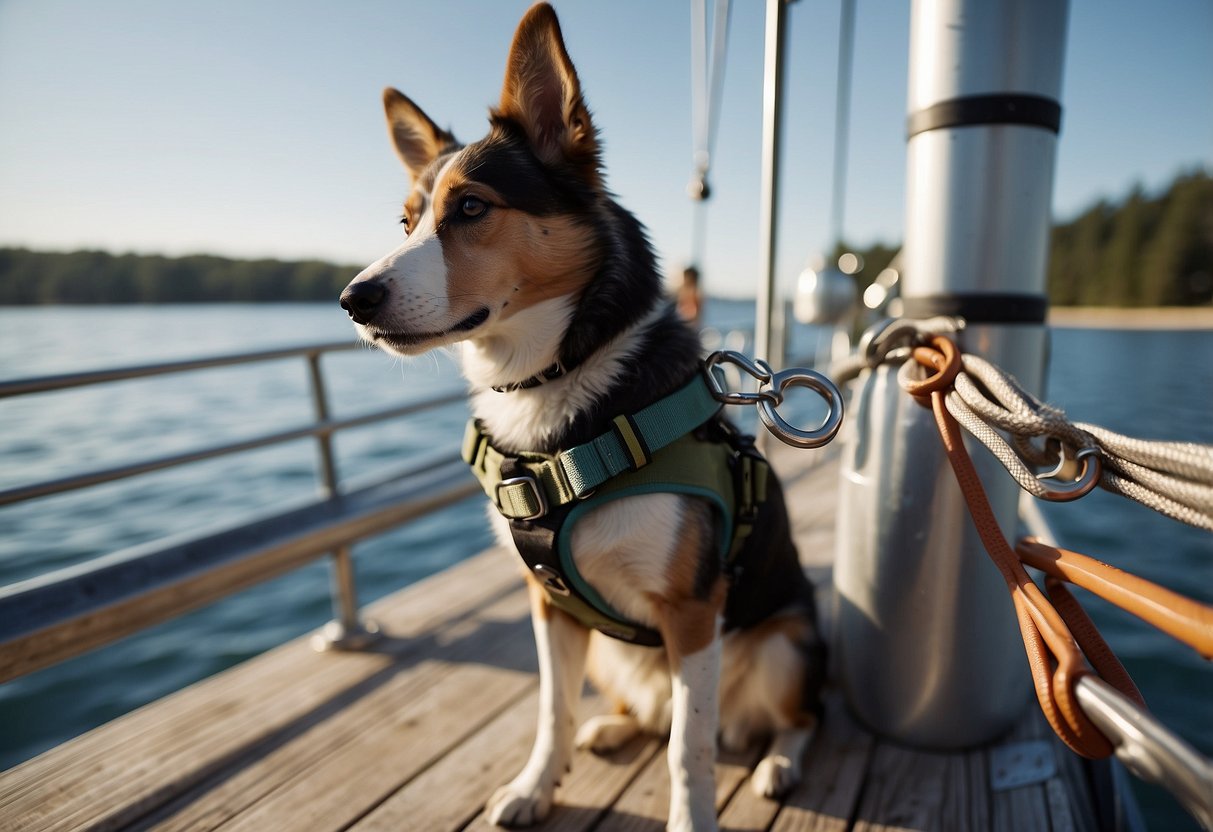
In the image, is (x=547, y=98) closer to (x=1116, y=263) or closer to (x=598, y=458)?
(x=598, y=458)

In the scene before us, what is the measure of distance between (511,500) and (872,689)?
1182 mm

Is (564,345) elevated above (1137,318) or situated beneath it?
situated beneath

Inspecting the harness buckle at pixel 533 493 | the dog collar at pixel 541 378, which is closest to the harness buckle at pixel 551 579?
the harness buckle at pixel 533 493

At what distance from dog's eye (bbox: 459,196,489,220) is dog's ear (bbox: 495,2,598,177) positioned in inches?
8.6

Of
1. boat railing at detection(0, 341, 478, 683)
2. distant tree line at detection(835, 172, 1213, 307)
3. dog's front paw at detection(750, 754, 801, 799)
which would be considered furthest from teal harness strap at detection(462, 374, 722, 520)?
distant tree line at detection(835, 172, 1213, 307)

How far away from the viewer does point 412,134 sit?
188cm

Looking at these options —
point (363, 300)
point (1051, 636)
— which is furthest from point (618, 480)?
point (1051, 636)

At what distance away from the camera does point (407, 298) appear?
4.38 ft

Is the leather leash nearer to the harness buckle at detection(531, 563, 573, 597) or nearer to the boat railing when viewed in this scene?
the harness buckle at detection(531, 563, 573, 597)

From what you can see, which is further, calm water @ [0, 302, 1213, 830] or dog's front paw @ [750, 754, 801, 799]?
calm water @ [0, 302, 1213, 830]

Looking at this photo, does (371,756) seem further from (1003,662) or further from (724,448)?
(1003,662)

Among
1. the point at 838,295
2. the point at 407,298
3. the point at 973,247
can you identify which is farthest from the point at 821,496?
the point at 407,298

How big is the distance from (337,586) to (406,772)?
929 millimetres

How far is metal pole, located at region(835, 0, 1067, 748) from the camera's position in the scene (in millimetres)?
1458
